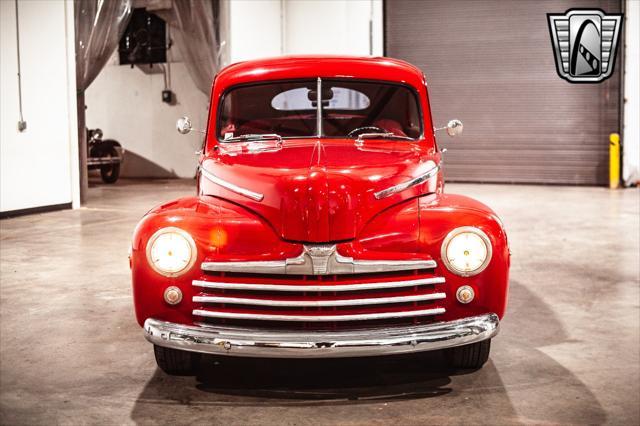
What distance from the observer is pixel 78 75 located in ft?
32.1

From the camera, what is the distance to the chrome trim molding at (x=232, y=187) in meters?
3.03

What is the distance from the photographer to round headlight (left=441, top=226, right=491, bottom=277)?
2.85 m

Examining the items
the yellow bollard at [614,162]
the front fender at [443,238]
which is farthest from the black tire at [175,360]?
the yellow bollard at [614,162]

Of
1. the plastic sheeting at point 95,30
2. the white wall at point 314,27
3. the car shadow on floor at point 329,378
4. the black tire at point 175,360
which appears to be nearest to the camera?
the car shadow on floor at point 329,378

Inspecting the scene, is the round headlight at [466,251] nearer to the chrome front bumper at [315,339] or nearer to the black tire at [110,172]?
the chrome front bumper at [315,339]

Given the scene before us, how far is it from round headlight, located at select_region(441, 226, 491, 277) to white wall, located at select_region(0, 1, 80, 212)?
Result: 704cm

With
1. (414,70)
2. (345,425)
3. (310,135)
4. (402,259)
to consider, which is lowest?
(345,425)

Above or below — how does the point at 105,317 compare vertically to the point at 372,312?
below

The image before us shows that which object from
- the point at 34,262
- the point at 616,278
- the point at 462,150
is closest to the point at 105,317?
the point at 34,262

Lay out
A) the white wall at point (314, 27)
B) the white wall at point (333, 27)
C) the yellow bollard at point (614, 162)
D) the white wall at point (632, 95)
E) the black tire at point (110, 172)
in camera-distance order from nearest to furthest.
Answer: the yellow bollard at point (614, 162) → the white wall at point (632, 95) → the white wall at point (314, 27) → the black tire at point (110, 172) → the white wall at point (333, 27)

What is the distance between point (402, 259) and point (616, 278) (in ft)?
9.55

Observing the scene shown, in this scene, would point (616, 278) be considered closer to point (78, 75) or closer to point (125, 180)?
point (78, 75)

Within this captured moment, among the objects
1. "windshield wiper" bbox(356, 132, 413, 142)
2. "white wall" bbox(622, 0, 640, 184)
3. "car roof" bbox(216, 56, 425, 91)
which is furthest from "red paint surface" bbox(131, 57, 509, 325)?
"white wall" bbox(622, 0, 640, 184)

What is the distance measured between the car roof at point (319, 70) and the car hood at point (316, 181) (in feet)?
1.57
